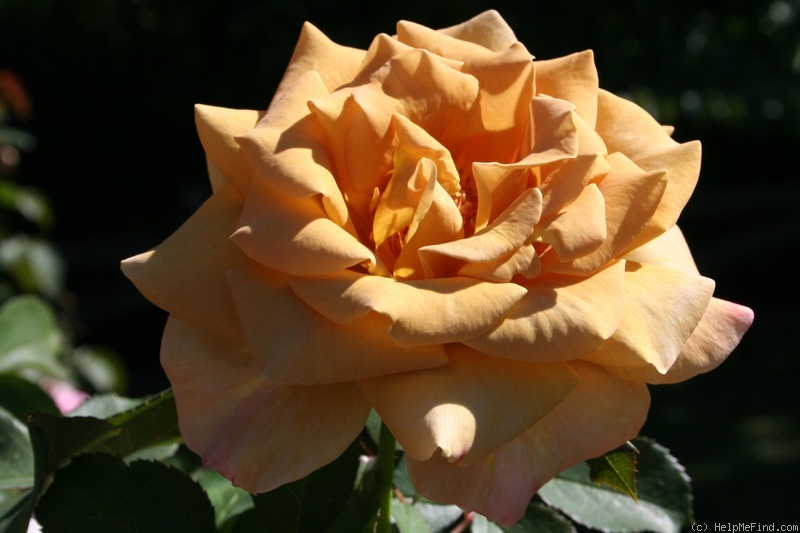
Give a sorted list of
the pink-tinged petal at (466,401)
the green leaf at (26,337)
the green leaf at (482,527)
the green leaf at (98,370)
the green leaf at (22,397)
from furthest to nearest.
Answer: the green leaf at (98,370) → the green leaf at (26,337) → the green leaf at (22,397) → the green leaf at (482,527) → the pink-tinged petal at (466,401)

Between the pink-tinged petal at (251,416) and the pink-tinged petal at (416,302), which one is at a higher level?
the pink-tinged petal at (416,302)

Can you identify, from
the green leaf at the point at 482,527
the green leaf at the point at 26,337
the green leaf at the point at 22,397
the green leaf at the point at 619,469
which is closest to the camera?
the green leaf at the point at 619,469

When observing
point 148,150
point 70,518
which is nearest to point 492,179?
point 70,518

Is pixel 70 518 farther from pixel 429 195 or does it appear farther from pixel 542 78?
pixel 542 78

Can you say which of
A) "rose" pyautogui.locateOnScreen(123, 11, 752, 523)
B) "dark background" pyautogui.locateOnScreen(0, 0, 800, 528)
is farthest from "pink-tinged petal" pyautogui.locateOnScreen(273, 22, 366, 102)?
"dark background" pyautogui.locateOnScreen(0, 0, 800, 528)

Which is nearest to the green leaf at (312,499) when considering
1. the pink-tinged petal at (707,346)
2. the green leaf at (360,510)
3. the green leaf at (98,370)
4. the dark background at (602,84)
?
the green leaf at (360,510)

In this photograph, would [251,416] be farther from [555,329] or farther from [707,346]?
[707,346]

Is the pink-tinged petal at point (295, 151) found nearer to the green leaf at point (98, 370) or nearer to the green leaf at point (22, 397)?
the green leaf at point (22, 397)

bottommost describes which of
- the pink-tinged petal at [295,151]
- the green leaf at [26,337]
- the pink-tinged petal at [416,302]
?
the green leaf at [26,337]
